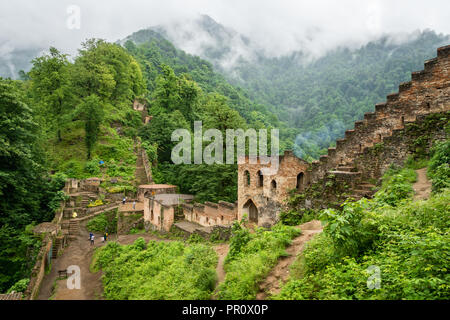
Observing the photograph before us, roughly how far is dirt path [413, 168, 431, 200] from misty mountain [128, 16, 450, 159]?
1363 inches

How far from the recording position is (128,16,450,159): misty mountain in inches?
2466

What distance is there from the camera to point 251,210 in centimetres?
1800

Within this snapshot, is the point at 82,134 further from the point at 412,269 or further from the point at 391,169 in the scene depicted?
the point at 412,269

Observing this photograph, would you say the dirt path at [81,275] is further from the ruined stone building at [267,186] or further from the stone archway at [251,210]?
the stone archway at [251,210]

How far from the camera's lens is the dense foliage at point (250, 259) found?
707 centimetres

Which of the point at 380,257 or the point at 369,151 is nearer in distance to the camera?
the point at 380,257

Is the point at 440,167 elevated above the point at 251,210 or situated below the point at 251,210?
above

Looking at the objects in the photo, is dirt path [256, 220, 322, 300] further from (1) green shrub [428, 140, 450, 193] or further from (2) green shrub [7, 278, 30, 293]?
(2) green shrub [7, 278, 30, 293]

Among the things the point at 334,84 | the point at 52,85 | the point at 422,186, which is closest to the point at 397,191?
the point at 422,186

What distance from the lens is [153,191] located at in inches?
1024

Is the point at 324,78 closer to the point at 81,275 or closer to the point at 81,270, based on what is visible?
the point at 81,270

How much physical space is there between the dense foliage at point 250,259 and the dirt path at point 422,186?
362cm

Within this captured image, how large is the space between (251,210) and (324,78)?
80.5 metres

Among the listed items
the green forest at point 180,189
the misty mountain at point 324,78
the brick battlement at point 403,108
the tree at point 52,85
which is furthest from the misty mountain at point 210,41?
the brick battlement at point 403,108
